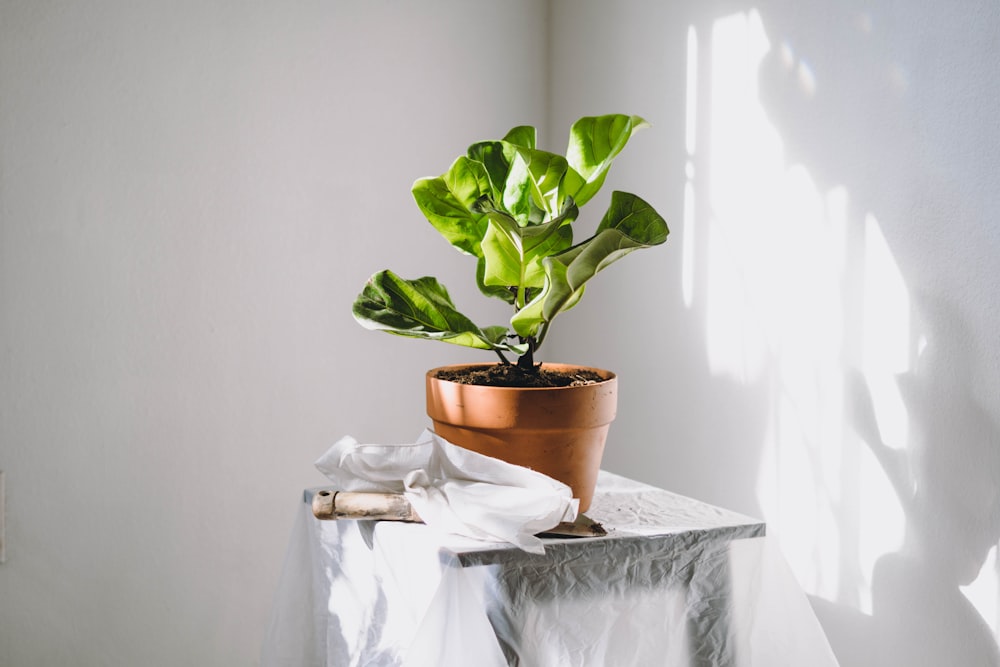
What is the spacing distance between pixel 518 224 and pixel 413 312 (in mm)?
176

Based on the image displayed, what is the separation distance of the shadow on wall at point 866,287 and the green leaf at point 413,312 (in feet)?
1.82

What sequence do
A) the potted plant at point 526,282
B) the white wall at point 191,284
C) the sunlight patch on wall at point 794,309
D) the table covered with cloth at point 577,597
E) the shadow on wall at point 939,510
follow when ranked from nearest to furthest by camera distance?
the table covered with cloth at point 577,597, the potted plant at point 526,282, the shadow on wall at point 939,510, the sunlight patch on wall at point 794,309, the white wall at point 191,284

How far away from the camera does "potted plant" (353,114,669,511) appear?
3.02 feet

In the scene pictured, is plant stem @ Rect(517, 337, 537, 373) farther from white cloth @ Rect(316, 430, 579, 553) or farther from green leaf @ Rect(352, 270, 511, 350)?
white cloth @ Rect(316, 430, 579, 553)

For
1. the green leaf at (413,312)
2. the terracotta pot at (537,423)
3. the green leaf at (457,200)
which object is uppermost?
the green leaf at (457,200)

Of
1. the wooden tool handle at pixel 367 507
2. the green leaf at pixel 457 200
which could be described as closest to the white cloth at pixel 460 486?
the wooden tool handle at pixel 367 507

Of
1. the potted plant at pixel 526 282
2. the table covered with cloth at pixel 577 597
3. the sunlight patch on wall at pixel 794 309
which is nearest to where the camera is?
the table covered with cloth at pixel 577 597

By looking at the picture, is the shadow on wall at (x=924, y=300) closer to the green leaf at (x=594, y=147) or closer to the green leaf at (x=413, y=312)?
the green leaf at (x=594, y=147)

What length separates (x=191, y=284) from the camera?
1.54 meters

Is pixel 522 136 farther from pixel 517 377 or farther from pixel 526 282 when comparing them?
pixel 517 377

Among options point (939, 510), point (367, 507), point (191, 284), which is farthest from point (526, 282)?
point (191, 284)

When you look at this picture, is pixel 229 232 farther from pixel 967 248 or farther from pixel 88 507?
pixel 967 248

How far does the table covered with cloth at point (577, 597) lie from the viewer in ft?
2.69

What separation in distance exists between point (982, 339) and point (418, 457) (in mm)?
713
